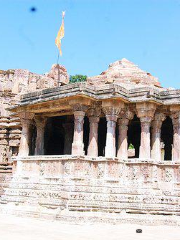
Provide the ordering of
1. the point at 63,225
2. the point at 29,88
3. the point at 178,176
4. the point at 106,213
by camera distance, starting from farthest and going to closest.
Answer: the point at 29,88 → the point at 178,176 → the point at 106,213 → the point at 63,225

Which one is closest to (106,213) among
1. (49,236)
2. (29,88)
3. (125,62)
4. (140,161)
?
(140,161)

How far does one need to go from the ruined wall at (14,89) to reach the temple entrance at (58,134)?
89.9 inches

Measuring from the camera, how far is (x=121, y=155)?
1525 centimetres

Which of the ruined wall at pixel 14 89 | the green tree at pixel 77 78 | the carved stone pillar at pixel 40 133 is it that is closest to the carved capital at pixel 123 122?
the carved stone pillar at pixel 40 133

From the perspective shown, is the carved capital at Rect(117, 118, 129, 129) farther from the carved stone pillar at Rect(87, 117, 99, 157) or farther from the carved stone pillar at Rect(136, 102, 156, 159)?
the carved stone pillar at Rect(87, 117, 99, 157)

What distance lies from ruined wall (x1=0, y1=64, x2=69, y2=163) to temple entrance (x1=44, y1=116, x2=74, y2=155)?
2284 mm

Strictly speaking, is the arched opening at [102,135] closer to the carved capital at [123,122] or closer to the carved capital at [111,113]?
the carved capital at [123,122]

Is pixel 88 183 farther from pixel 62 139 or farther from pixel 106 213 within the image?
pixel 62 139

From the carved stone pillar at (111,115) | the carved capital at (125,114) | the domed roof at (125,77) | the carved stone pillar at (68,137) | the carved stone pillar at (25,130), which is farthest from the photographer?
the domed roof at (125,77)

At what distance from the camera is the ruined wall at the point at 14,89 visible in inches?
881

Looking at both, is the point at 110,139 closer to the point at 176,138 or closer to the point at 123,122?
the point at 123,122

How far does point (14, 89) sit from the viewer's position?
33.2 m

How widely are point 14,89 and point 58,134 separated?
14033 millimetres

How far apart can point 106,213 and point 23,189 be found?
4.06m
